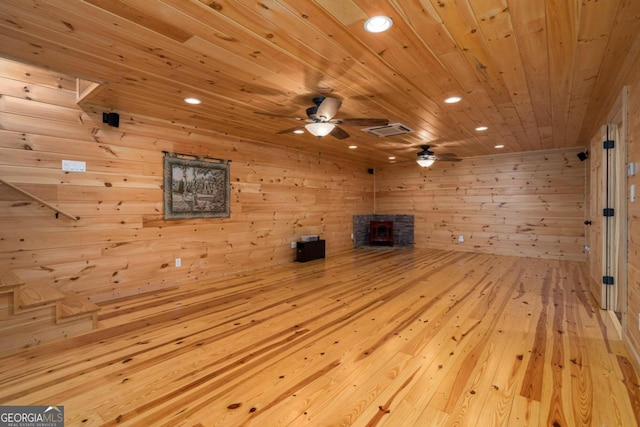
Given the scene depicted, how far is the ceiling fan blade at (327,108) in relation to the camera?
3.11 meters

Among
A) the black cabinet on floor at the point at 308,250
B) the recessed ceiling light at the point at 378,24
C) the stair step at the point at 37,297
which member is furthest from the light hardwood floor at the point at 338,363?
the recessed ceiling light at the point at 378,24

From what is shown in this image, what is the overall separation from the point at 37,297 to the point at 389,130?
15.3ft

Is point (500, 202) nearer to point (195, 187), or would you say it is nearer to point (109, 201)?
point (195, 187)

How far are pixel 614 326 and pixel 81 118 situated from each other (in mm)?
6202

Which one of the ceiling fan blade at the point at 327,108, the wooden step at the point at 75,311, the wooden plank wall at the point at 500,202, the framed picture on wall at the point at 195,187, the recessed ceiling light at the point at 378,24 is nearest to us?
the recessed ceiling light at the point at 378,24

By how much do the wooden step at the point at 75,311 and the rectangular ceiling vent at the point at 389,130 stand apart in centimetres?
412

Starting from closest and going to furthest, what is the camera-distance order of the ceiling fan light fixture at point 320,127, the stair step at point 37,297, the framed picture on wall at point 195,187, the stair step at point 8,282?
the stair step at point 8,282, the stair step at point 37,297, the ceiling fan light fixture at point 320,127, the framed picture on wall at point 195,187

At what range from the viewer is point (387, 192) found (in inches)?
351

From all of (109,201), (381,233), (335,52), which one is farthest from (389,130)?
(381,233)

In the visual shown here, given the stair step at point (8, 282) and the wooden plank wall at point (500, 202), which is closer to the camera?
the stair step at point (8, 282)

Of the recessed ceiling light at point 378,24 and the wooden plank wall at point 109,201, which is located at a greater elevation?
the recessed ceiling light at point 378,24

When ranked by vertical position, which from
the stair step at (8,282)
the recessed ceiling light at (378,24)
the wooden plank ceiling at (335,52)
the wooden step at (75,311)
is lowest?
the wooden step at (75,311)

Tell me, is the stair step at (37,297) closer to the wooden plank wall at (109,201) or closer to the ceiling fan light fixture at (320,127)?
the wooden plank wall at (109,201)

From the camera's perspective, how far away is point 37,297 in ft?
9.00
